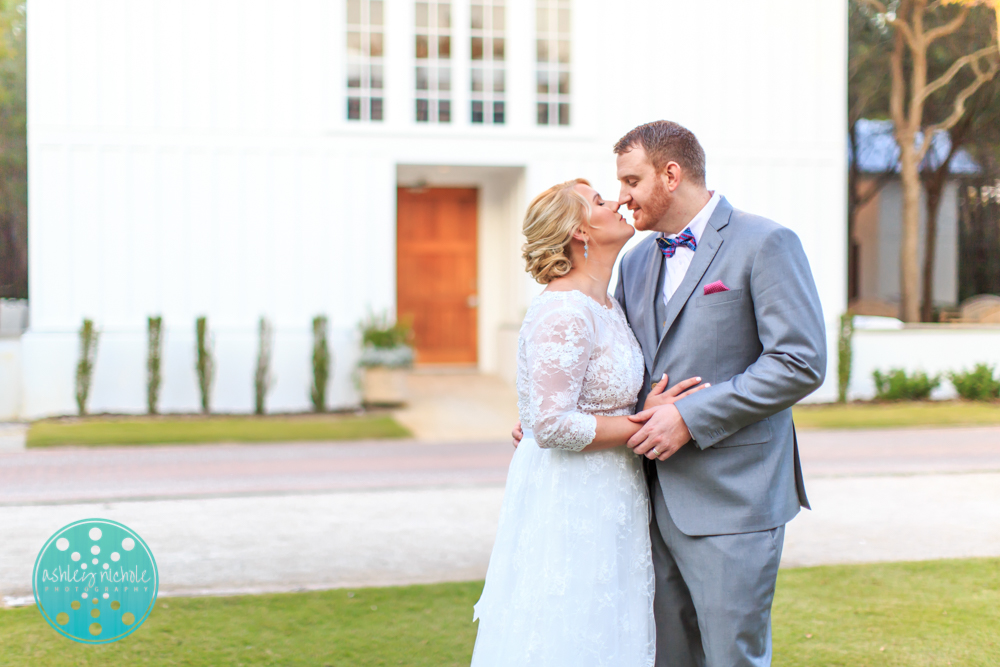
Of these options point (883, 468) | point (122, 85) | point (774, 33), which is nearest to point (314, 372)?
point (122, 85)

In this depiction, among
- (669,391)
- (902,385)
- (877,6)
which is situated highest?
(877,6)

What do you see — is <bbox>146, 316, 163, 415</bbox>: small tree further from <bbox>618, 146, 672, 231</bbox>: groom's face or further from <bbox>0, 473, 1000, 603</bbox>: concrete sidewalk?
<bbox>618, 146, 672, 231</bbox>: groom's face

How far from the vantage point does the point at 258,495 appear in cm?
706

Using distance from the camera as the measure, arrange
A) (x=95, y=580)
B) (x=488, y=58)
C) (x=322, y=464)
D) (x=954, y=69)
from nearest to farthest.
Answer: (x=95, y=580), (x=322, y=464), (x=954, y=69), (x=488, y=58)

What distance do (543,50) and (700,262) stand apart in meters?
11.1

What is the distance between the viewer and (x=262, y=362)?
12.0m

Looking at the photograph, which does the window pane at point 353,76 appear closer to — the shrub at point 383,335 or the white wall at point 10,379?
the shrub at point 383,335

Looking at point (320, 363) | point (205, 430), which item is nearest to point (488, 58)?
point (320, 363)

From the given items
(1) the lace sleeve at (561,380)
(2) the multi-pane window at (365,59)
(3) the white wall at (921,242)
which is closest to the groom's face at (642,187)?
(1) the lace sleeve at (561,380)

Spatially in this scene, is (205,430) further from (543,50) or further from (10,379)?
(543,50)

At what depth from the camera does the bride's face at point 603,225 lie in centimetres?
265

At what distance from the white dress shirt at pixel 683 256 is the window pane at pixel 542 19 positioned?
10998 millimetres

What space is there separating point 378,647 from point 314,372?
830cm

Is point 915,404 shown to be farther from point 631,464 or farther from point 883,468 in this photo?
point 631,464
